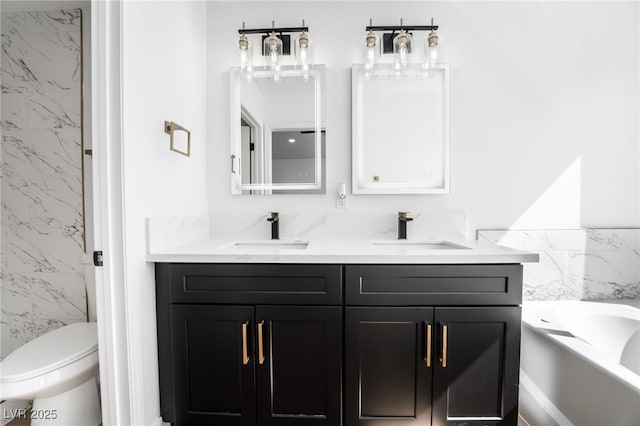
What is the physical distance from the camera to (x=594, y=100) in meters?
1.73

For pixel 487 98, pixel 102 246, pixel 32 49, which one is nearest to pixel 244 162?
pixel 102 246

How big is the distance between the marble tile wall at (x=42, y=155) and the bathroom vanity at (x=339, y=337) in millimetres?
854

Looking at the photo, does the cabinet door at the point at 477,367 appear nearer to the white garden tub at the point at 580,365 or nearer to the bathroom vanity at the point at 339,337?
the bathroom vanity at the point at 339,337

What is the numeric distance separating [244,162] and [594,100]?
2178 millimetres

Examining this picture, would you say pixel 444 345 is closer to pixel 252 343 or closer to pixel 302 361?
pixel 302 361

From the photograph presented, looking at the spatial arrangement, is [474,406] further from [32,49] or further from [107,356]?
[32,49]

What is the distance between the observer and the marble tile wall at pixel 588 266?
1.71 m

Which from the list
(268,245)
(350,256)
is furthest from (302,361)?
(268,245)

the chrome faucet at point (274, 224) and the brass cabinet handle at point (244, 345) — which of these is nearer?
the brass cabinet handle at point (244, 345)

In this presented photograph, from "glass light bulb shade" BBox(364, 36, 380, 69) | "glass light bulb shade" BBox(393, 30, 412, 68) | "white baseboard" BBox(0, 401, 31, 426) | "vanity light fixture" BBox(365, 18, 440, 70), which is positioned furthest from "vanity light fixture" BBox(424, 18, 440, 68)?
"white baseboard" BBox(0, 401, 31, 426)

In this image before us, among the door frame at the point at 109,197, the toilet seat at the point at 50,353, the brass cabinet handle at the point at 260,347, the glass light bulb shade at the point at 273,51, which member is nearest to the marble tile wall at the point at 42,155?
the toilet seat at the point at 50,353

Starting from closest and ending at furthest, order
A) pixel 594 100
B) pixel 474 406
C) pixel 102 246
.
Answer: pixel 102 246
pixel 474 406
pixel 594 100

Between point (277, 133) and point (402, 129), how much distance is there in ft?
2.54

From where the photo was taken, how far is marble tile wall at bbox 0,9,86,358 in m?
1.58
